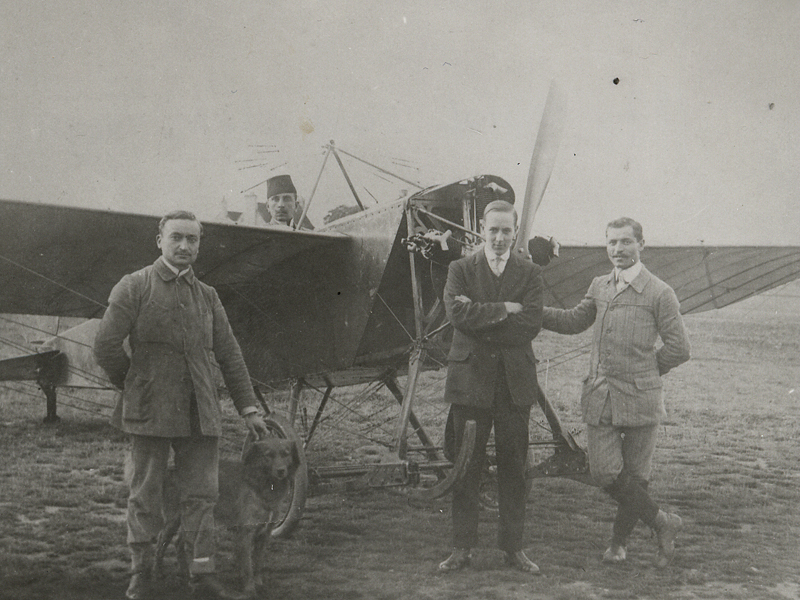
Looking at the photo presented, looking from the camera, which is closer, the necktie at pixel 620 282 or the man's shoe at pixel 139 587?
the man's shoe at pixel 139 587

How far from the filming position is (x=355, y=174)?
6.45 metres

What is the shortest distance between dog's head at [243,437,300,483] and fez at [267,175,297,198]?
453 cm

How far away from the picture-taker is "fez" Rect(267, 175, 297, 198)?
24.3ft

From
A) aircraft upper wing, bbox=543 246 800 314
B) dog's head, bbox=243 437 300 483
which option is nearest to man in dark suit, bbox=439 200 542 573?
dog's head, bbox=243 437 300 483

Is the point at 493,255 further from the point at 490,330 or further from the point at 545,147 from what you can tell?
the point at 545,147

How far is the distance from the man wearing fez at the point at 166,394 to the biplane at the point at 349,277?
2.84 ft

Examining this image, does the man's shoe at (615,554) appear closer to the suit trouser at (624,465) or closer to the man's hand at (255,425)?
the suit trouser at (624,465)

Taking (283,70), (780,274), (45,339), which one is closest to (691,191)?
(780,274)

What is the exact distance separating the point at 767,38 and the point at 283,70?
12.2 feet

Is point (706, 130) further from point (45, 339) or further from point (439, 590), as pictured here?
point (45, 339)

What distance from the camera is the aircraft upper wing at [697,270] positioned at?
5.40 metres

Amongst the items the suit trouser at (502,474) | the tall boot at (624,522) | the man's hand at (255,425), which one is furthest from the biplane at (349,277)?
the man's hand at (255,425)

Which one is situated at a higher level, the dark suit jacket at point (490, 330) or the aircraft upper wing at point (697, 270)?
the aircraft upper wing at point (697, 270)

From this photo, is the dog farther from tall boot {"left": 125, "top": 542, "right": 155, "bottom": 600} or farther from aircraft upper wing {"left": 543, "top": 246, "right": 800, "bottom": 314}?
aircraft upper wing {"left": 543, "top": 246, "right": 800, "bottom": 314}
